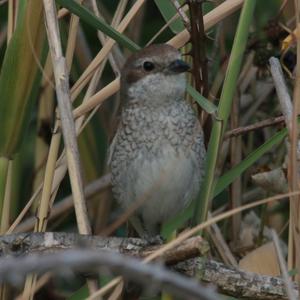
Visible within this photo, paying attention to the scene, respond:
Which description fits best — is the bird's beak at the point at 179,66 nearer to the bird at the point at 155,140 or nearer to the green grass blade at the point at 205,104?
the bird at the point at 155,140

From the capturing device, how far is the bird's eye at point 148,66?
2439mm

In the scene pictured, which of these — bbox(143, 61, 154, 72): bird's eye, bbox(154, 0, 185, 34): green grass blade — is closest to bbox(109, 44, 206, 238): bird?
bbox(143, 61, 154, 72): bird's eye

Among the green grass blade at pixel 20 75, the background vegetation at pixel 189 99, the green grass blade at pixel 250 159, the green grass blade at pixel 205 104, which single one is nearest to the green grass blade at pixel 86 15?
the background vegetation at pixel 189 99

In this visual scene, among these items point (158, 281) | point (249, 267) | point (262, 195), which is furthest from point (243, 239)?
point (158, 281)

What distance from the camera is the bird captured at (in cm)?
247

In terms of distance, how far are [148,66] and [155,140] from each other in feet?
0.82

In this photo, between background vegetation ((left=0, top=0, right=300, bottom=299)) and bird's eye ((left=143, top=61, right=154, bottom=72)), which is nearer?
background vegetation ((left=0, top=0, right=300, bottom=299))

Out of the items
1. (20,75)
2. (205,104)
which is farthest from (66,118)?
(205,104)

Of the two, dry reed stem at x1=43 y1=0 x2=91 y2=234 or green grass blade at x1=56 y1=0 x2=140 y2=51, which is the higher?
green grass blade at x1=56 y1=0 x2=140 y2=51

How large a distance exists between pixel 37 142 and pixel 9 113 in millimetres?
1109

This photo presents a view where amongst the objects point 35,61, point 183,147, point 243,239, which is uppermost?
point 35,61

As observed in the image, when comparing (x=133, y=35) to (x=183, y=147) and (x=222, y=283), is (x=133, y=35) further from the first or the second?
(x=222, y=283)

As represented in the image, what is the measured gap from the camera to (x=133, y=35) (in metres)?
3.26

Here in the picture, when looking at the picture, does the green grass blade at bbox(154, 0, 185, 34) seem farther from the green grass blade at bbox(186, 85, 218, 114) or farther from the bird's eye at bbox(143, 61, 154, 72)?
the green grass blade at bbox(186, 85, 218, 114)
